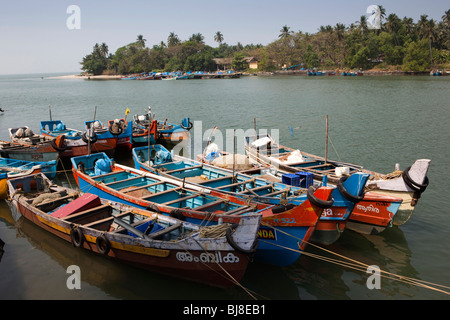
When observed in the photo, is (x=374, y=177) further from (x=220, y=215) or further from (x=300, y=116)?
(x=300, y=116)

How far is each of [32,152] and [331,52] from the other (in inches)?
4102

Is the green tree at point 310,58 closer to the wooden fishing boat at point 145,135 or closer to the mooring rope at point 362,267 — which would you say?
the wooden fishing boat at point 145,135

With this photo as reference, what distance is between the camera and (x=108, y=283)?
995 cm

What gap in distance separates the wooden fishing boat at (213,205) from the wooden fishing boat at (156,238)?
622 mm

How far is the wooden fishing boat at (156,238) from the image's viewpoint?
8.32 metres

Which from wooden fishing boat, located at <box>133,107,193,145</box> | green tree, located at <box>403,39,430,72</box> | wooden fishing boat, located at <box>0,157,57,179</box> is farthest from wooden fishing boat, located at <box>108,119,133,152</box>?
green tree, located at <box>403,39,430,72</box>

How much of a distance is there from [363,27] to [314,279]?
110375 millimetres

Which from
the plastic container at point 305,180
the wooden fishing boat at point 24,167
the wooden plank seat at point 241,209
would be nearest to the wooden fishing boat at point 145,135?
the wooden fishing boat at point 24,167

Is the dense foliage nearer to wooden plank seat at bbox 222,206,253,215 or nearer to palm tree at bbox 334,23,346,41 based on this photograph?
palm tree at bbox 334,23,346,41

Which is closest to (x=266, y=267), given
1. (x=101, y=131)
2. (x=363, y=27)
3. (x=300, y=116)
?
(x=101, y=131)

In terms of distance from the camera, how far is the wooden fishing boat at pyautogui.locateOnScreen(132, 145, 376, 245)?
33.2 feet
